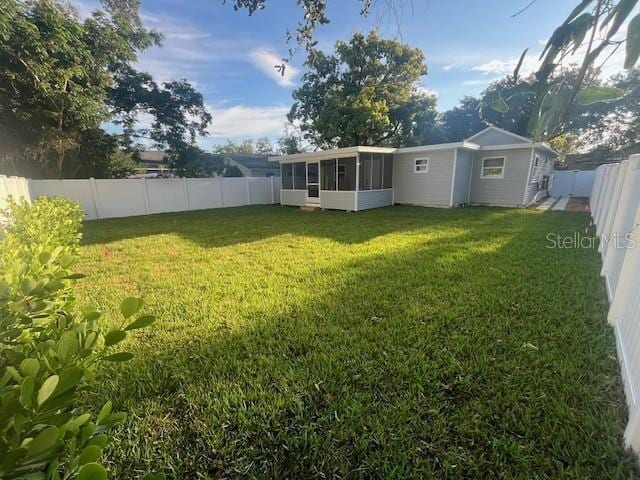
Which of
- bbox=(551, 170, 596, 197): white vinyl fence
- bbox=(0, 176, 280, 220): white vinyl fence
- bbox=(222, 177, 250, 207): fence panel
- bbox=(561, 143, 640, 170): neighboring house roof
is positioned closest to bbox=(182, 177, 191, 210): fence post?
bbox=(0, 176, 280, 220): white vinyl fence

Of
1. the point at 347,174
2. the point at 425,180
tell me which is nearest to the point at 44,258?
the point at 347,174

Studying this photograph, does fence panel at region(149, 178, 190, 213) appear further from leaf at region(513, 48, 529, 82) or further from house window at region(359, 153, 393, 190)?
leaf at region(513, 48, 529, 82)

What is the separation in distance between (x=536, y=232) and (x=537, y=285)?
3.80 metres

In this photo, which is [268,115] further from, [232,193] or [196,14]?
[196,14]

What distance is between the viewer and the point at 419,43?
1.70 meters

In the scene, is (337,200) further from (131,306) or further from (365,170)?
(131,306)

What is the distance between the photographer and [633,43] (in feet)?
1.77

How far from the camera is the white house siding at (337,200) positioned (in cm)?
1100

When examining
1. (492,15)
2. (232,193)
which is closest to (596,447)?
(492,15)

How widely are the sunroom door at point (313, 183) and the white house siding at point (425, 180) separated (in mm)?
3517

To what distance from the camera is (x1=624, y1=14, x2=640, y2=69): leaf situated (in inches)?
21.1

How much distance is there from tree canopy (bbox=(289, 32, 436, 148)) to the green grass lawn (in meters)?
14.2

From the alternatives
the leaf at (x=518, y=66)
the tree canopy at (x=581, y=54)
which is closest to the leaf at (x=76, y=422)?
the tree canopy at (x=581, y=54)

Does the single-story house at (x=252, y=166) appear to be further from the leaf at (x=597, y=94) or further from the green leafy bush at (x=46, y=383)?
the leaf at (x=597, y=94)
